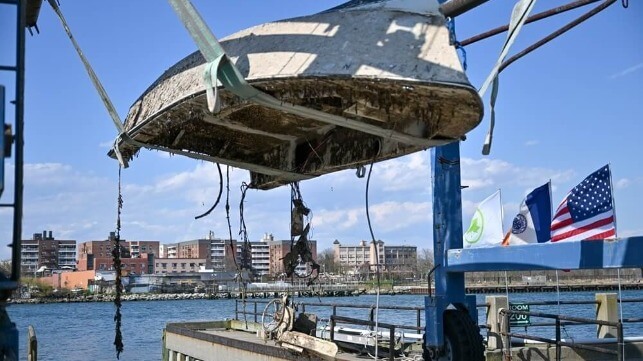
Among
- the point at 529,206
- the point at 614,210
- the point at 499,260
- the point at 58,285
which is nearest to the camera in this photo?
the point at 499,260

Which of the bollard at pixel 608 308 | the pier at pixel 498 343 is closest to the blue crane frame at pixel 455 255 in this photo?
the pier at pixel 498 343

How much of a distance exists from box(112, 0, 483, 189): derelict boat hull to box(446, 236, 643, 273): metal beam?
83.0 inches

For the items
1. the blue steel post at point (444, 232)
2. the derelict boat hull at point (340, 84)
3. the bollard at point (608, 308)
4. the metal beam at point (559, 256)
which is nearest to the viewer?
Result: the derelict boat hull at point (340, 84)

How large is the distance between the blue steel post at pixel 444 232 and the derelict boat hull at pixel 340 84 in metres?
3.24

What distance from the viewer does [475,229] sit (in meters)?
14.6

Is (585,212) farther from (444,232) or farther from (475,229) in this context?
(475,229)

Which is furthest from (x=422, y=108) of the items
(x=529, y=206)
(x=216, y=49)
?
(x=529, y=206)

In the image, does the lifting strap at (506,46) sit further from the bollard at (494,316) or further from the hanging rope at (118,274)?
the bollard at (494,316)

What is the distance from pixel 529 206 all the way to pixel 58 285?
178m

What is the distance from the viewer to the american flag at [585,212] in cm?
1104

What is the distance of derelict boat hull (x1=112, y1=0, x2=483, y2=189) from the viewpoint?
17.1ft

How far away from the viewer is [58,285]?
580 feet

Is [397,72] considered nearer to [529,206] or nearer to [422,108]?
[422,108]

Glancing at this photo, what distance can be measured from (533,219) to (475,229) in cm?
167
